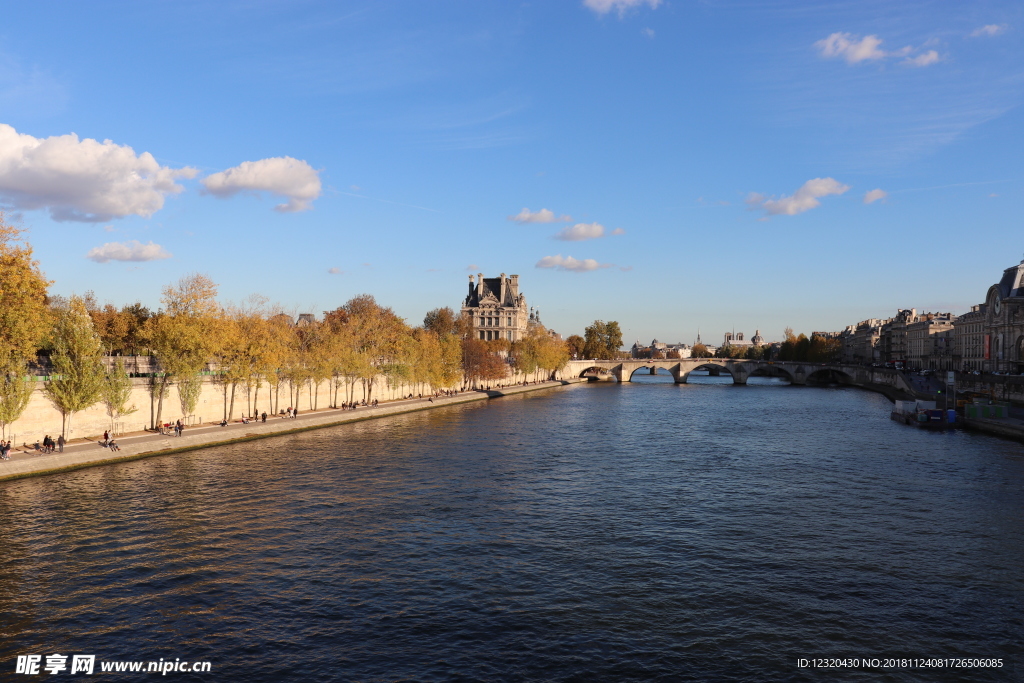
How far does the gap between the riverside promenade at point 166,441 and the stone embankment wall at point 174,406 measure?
5.07 feet

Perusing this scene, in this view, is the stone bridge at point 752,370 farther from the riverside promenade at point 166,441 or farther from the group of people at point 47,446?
the group of people at point 47,446

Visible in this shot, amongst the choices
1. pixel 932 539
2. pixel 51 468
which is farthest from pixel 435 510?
pixel 51 468

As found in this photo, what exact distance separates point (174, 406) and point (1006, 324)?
403ft

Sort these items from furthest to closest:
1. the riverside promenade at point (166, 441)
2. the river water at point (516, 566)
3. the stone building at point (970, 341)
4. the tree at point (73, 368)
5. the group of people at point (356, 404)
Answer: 1. the stone building at point (970, 341)
2. the group of people at point (356, 404)
3. the tree at point (73, 368)
4. the riverside promenade at point (166, 441)
5. the river water at point (516, 566)

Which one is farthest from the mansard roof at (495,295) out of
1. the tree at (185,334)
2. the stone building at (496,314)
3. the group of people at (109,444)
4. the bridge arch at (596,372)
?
the group of people at (109,444)

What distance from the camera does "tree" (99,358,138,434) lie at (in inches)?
2055

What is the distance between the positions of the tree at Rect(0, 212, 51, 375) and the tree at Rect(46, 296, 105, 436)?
312 cm

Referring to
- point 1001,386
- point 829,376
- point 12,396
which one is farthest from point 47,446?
point 829,376

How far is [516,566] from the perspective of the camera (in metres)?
25.2

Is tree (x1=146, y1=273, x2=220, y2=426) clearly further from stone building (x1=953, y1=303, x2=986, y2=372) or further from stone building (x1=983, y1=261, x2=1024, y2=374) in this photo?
stone building (x1=953, y1=303, x2=986, y2=372)

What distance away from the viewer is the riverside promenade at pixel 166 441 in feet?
136

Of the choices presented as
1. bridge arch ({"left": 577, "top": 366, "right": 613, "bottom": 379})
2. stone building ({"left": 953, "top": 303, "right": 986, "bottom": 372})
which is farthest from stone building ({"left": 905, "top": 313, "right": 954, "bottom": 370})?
bridge arch ({"left": 577, "top": 366, "right": 613, "bottom": 379})

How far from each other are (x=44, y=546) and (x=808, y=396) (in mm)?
115409

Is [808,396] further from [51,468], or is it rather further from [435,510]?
[51,468]
